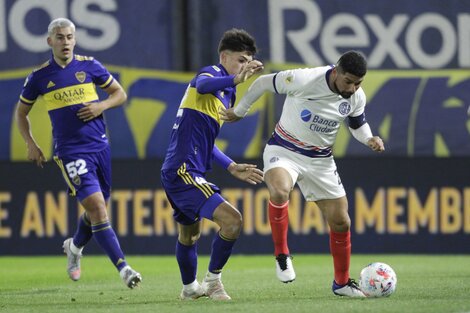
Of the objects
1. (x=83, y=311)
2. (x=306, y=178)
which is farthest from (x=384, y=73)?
(x=83, y=311)

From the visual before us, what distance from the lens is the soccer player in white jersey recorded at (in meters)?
8.97

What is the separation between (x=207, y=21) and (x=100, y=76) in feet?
20.6

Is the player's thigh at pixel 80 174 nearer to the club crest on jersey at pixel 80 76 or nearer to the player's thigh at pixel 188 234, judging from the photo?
the club crest on jersey at pixel 80 76

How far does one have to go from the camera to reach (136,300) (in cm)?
906

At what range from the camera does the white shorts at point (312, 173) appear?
907 centimetres

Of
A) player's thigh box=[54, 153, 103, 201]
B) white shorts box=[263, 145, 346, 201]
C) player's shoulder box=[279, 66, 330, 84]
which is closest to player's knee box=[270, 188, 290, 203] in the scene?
white shorts box=[263, 145, 346, 201]

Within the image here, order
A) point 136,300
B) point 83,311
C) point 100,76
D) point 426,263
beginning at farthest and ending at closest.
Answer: point 426,263 < point 100,76 < point 136,300 < point 83,311

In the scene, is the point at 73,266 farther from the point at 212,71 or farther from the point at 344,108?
the point at 344,108

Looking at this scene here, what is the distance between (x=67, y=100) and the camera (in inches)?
418

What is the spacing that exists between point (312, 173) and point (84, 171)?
2336 mm

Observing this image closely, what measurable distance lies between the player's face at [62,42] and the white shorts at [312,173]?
244 cm

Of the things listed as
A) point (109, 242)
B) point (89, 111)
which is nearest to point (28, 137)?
point (89, 111)

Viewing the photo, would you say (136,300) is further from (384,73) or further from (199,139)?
(384,73)

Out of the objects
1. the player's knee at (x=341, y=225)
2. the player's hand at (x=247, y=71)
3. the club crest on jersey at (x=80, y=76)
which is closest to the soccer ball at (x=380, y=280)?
the player's knee at (x=341, y=225)
